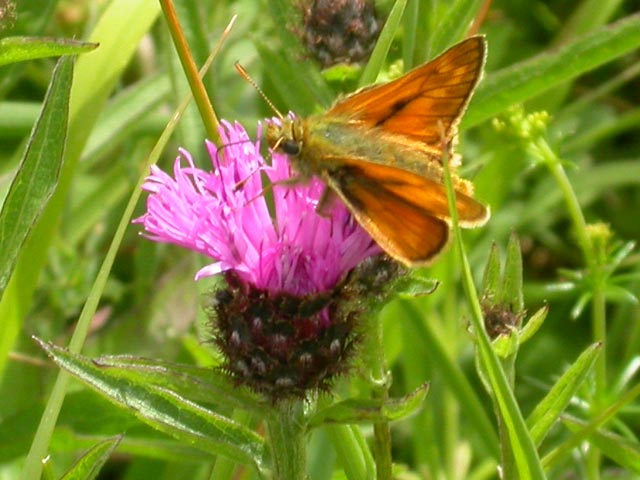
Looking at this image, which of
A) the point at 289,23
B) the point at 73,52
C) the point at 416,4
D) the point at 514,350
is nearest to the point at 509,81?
the point at 416,4

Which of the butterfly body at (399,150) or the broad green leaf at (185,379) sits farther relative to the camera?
the butterfly body at (399,150)

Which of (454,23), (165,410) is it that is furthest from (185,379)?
(454,23)

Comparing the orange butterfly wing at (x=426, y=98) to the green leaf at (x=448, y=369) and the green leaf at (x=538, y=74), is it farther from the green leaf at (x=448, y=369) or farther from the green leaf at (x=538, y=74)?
the green leaf at (x=448, y=369)

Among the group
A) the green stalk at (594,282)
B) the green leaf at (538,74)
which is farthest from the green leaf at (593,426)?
the green leaf at (538,74)

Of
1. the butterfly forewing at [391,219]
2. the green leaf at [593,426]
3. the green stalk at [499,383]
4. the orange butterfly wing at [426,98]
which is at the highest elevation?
the orange butterfly wing at [426,98]

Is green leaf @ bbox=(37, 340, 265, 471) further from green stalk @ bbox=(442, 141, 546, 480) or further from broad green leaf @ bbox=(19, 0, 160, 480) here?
broad green leaf @ bbox=(19, 0, 160, 480)

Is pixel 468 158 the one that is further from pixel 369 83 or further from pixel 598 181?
pixel 369 83
